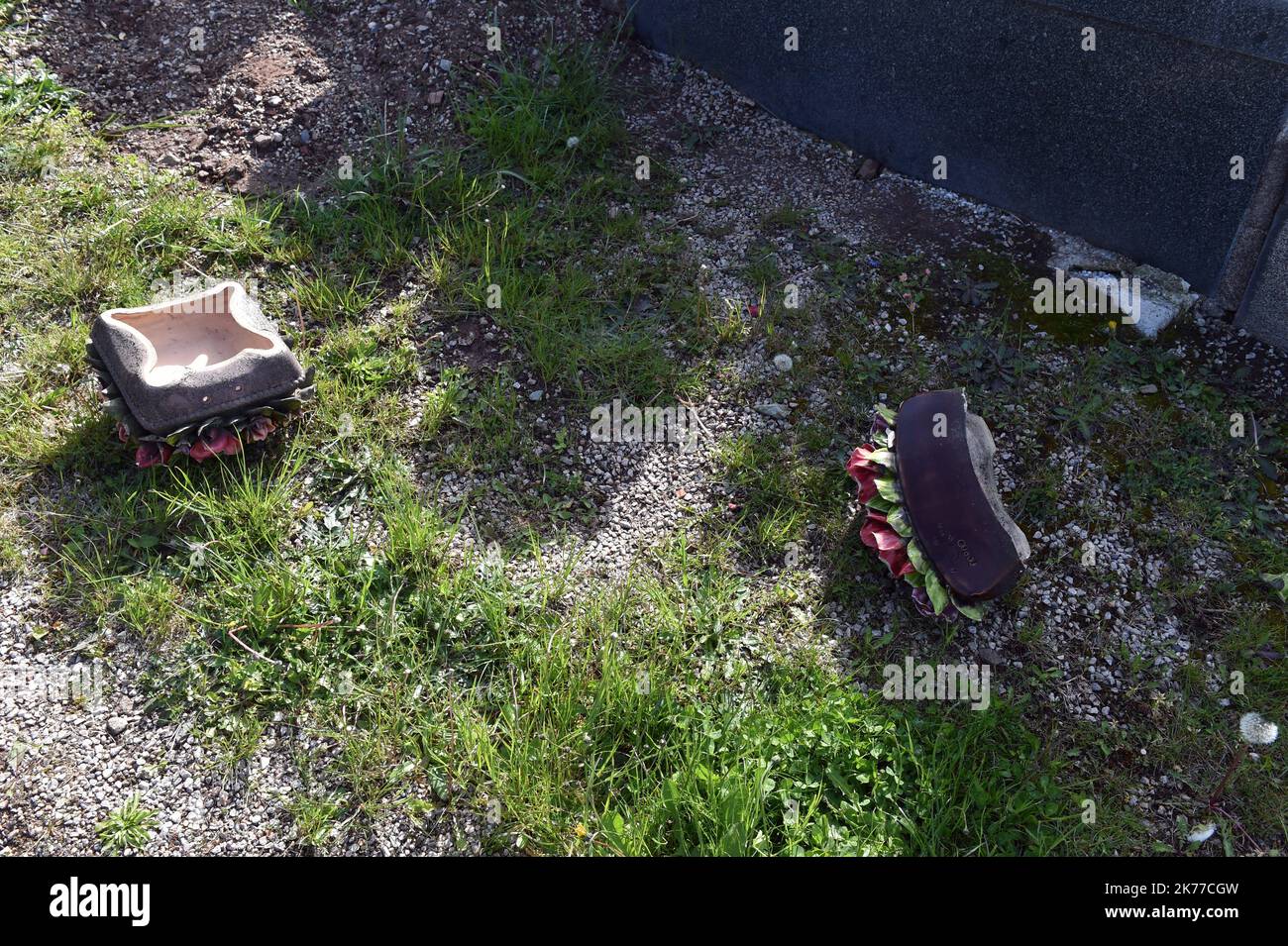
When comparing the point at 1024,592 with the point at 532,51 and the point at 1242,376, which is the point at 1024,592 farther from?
the point at 532,51

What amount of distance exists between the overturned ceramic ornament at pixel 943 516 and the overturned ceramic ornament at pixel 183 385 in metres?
2.24

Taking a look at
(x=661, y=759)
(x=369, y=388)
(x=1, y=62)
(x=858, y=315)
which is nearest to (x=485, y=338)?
(x=369, y=388)

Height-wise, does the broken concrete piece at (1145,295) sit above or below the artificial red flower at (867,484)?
above

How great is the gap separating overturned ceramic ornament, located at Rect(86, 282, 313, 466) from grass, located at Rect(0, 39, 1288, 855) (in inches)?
6.2

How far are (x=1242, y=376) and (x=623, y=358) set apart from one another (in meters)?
2.62

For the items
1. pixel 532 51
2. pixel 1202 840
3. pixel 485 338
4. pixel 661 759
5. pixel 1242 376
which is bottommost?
pixel 1202 840

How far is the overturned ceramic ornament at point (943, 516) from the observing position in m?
3.09

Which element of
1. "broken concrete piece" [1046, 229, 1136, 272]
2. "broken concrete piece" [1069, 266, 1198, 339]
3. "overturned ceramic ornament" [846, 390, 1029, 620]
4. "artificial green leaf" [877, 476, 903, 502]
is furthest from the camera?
"broken concrete piece" [1046, 229, 1136, 272]

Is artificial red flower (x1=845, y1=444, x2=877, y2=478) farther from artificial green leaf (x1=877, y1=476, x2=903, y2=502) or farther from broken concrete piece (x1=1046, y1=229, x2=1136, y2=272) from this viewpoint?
broken concrete piece (x1=1046, y1=229, x2=1136, y2=272)

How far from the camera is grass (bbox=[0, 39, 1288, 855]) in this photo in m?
2.80

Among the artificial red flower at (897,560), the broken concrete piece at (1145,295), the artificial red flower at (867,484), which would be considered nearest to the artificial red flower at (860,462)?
the artificial red flower at (867,484)

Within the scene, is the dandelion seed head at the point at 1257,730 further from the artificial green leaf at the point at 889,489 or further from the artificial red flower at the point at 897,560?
the artificial green leaf at the point at 889,489

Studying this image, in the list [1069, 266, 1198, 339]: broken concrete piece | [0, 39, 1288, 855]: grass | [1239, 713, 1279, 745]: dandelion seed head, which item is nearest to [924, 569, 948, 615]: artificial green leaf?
[0, 39, 1288, 855]: grass

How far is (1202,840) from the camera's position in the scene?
2779 millimetres
